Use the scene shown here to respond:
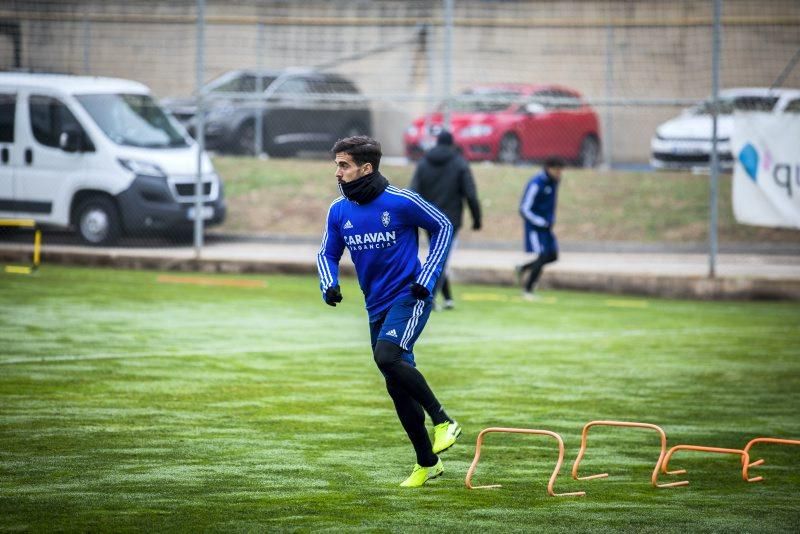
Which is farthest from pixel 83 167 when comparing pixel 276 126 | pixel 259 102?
pixel 276 126

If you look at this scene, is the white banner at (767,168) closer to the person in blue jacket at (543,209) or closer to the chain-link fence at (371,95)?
the chain-link fence at (371,95)

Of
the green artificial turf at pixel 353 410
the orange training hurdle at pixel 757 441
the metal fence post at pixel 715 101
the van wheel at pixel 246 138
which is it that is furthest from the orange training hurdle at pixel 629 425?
the van wheel at pixel 246 138

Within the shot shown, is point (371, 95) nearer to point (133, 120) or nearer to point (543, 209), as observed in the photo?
point (133, 120)

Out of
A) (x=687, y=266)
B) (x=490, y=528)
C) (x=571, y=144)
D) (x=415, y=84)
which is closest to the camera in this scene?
(x=490, y=528)

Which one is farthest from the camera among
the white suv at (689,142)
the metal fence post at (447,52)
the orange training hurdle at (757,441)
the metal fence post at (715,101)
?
the white suv at (689,142)

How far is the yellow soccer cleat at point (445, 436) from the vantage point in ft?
25.6

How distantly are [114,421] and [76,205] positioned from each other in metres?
12.5

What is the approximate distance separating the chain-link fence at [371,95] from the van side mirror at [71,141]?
0.03m

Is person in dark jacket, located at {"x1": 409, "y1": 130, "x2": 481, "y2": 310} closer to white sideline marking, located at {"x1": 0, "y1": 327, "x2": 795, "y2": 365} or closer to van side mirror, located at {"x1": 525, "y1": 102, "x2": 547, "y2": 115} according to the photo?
white sideline marking, located at {"x1": 0, "y1": 327, "x2": 795, "y2": 365}

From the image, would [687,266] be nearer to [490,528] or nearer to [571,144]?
[571,144]

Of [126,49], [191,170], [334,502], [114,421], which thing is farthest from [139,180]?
[334,502]

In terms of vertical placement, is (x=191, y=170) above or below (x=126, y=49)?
below

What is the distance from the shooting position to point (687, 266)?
2108cm

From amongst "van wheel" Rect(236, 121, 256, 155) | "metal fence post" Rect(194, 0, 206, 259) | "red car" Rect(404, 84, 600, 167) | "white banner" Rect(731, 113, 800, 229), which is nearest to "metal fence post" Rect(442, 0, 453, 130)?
"metal fence post" Rect(194, 0, 206, 259)
